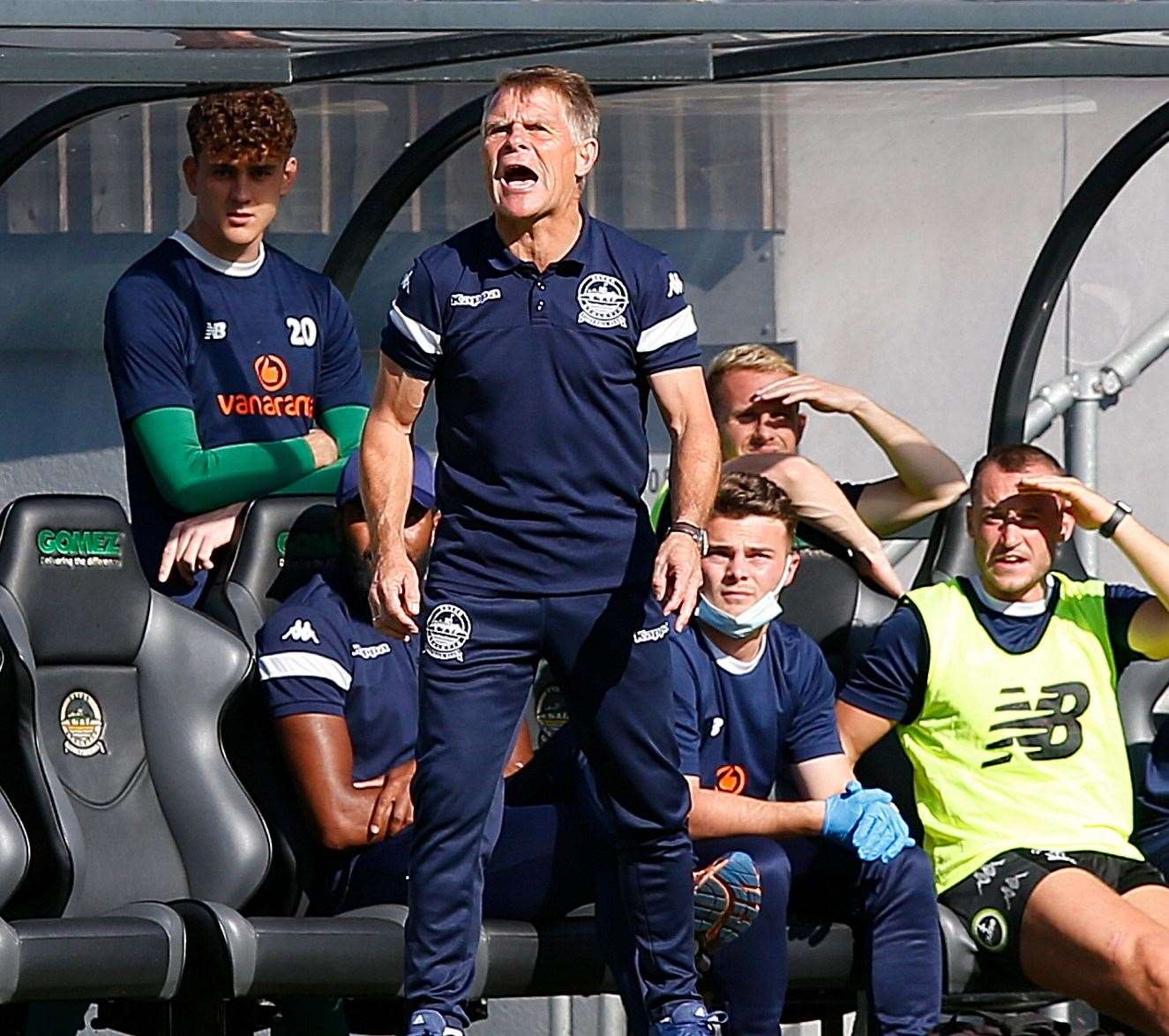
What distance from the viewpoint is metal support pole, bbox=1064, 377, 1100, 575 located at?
270 inches

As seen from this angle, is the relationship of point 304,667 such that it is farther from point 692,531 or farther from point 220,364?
point 692,531

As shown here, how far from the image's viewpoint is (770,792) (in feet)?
17.5

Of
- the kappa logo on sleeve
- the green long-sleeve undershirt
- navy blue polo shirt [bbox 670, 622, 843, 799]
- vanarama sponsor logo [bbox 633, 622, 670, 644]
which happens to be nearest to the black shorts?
navy blue polo shirt [bbox 670, 622, 843, 799]

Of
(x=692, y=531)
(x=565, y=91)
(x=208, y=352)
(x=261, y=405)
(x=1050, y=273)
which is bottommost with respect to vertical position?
(x=692, y=531)

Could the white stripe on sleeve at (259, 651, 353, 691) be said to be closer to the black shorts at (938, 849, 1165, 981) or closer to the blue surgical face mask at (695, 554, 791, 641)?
the blue surgical face mask at (695, 554, 791, 641)

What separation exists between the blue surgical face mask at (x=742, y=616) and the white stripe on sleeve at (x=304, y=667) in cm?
72

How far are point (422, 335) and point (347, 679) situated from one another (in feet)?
3.32

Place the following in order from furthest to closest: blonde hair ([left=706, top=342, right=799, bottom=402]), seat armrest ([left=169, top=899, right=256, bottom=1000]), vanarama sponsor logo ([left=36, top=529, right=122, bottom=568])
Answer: blonde hair ([left=706, top=342, right=799, bottom=402]), vanarama sponsor logo ([left=36, top=529, right=122, bottom=568]), seat armrest ([left=169, top=899, right=256, bottom=1000])

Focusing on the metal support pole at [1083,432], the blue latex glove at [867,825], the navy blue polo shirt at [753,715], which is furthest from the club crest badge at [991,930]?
the metal support pole at [1083,432]

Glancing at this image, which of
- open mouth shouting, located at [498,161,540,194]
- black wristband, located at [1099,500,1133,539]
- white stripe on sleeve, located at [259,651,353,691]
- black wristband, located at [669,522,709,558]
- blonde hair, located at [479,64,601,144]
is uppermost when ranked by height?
blonde hair, located at [479,64,601,144]

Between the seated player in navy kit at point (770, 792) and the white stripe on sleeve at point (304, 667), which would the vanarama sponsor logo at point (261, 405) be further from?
the seated player in navy kit at point (770, 792)

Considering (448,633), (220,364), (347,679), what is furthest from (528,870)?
(220,364)

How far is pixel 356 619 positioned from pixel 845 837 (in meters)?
1.07

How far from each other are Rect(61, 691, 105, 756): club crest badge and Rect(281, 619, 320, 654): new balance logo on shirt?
402 millimetres
